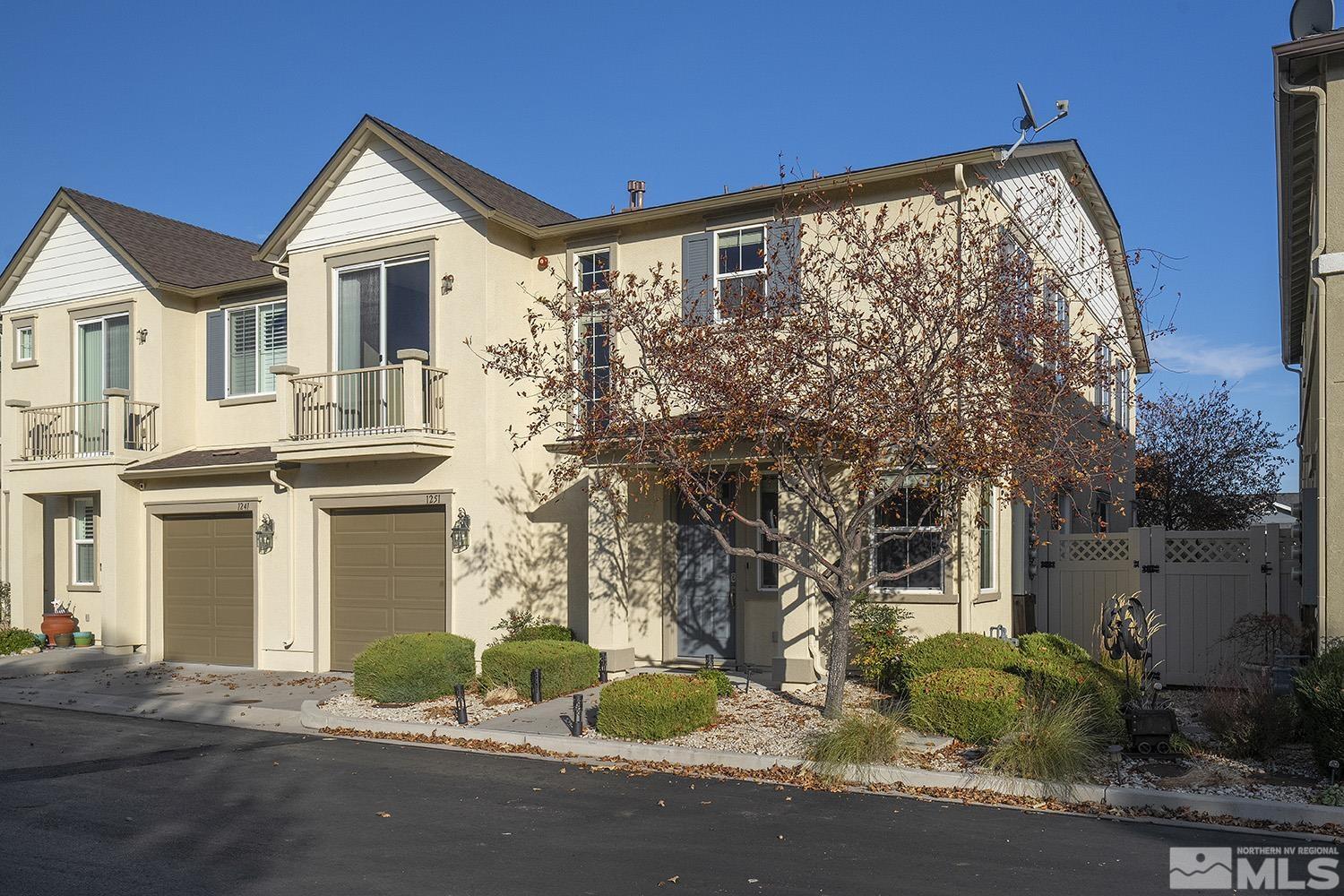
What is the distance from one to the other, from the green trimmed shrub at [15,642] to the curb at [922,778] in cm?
988

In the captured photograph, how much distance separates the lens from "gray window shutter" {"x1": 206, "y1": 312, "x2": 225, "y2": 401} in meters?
19.8

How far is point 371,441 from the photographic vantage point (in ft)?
52.9

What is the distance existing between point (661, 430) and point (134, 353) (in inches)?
483

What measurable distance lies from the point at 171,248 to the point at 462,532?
31.7 feet

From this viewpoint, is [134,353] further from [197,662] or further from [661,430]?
[661,430]

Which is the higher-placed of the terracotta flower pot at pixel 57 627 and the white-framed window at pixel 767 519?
the white-framed window at pixel 767 519

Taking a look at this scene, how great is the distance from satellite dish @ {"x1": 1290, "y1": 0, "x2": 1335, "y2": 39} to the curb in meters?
7.25

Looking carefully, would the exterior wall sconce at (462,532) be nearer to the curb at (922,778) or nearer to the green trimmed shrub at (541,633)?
the green trimmed shrub at (541,633)

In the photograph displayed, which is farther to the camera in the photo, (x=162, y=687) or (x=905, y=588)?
(x=162, y=687)

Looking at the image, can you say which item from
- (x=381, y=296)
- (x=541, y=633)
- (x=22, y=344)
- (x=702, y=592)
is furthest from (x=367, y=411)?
(x=22, y=344)

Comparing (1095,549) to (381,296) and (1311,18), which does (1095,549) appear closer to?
(1311,18)

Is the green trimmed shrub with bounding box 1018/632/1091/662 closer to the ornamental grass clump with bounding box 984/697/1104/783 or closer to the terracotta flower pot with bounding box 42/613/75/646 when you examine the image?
the ornamental grass clump with bounding box 984/697/1104/783

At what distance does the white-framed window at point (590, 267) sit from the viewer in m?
16.8

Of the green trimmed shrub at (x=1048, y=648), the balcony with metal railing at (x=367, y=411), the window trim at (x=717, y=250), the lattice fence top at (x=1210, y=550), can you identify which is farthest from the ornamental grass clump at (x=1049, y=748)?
the balcony with metal railing at (x=367, y=411)
